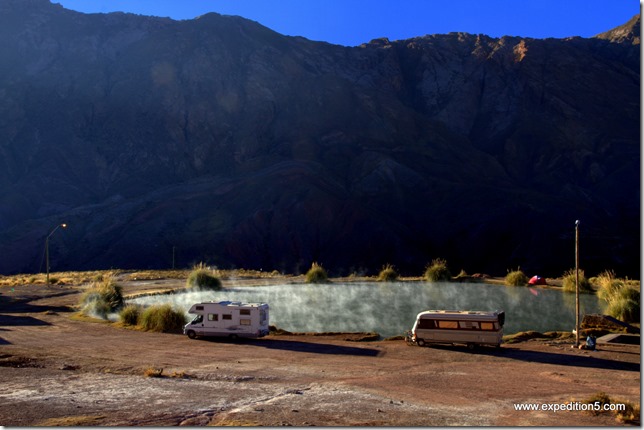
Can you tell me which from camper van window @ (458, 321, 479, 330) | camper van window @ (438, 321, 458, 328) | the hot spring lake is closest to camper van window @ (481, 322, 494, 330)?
camper van window @ (458, 321, 479, 330)

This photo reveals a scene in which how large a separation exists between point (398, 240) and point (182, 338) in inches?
2901

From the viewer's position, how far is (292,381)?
22.2 metres

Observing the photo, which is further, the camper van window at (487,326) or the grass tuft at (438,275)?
the grass tuft at (438,275)

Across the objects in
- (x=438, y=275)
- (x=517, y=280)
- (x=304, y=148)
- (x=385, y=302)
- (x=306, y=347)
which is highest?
(x=304, y=148)

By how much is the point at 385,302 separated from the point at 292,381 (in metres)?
30.6

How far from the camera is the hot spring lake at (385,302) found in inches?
1636

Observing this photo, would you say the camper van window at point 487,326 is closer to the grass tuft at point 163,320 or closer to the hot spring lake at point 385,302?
the hot spring lake at point 385,302

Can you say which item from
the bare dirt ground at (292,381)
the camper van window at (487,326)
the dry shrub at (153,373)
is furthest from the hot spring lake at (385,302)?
the dry shrub at (153,373)

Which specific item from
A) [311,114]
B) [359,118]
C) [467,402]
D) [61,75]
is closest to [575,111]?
[359,118]

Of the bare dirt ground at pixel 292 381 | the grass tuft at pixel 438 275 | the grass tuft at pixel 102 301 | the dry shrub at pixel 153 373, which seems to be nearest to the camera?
the bare dirt ground at pixel 292 381

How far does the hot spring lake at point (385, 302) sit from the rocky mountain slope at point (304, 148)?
36827 mm

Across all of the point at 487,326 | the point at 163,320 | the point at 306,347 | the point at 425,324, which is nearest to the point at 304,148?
the point at 163,320

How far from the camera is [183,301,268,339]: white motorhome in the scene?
33719mm

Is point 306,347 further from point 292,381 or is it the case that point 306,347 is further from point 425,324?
point 292,381
